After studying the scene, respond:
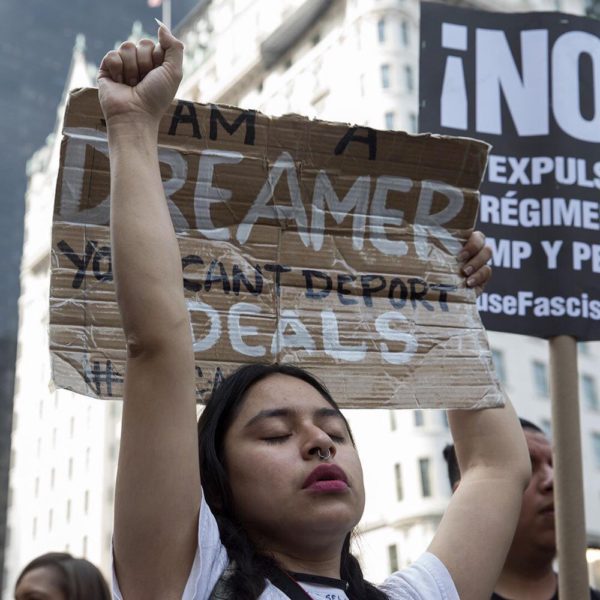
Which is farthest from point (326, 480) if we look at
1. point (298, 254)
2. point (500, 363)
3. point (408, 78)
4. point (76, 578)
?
point (408, 78)

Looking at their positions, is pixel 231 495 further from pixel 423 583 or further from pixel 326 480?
pixel 423 583

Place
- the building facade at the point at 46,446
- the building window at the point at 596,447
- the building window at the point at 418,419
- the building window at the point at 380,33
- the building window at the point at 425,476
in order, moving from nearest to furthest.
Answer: the building window at the point at 425,476 < the building window at the point at 418,419 < the building window at the point at 596,447 < the building window at the point at 380,33 < the building facade at the point at 46,446

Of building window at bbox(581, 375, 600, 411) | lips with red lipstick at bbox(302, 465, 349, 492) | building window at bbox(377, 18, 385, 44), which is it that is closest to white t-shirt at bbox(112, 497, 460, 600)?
lips with red lipstick at bbox(302, 465, 349, 492)

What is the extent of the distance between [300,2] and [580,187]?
38.3m

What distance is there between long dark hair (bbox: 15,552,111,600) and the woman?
1247 mm

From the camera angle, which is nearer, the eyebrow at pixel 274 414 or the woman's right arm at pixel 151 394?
the woman's right arm at pixel 151 394

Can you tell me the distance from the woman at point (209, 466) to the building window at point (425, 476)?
29686 millimetres

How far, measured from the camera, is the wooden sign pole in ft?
9.12

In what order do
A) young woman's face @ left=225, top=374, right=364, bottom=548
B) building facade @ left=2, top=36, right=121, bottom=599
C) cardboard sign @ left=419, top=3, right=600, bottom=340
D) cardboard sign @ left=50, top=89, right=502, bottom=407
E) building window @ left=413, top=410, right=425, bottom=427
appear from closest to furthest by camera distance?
young woman's face @ left=225, top=374, right=364, bottom=548, cardboard sign @ left=50, top=89, right=502, bottom=407, cardboard sign @ left=419, top=3, right=600, bottom=340, building window @ left=413, top=410, right=425, bottom=427, building facade @ left=2, top=36, right=121, bottom=599

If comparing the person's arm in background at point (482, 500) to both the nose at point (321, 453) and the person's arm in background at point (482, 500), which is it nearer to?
the person's arm in background at point (482, 500)

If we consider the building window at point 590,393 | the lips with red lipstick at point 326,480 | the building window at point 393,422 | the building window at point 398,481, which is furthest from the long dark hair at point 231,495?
the building window at point 590,393

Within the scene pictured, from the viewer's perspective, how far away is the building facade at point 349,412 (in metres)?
32.1

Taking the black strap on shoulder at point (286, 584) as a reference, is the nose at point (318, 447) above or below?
above

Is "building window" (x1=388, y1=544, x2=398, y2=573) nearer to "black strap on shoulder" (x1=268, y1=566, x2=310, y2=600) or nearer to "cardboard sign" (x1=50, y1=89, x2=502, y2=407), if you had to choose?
"cardboard sign" (x1=50, y1=89, x2=502, y2=407)
